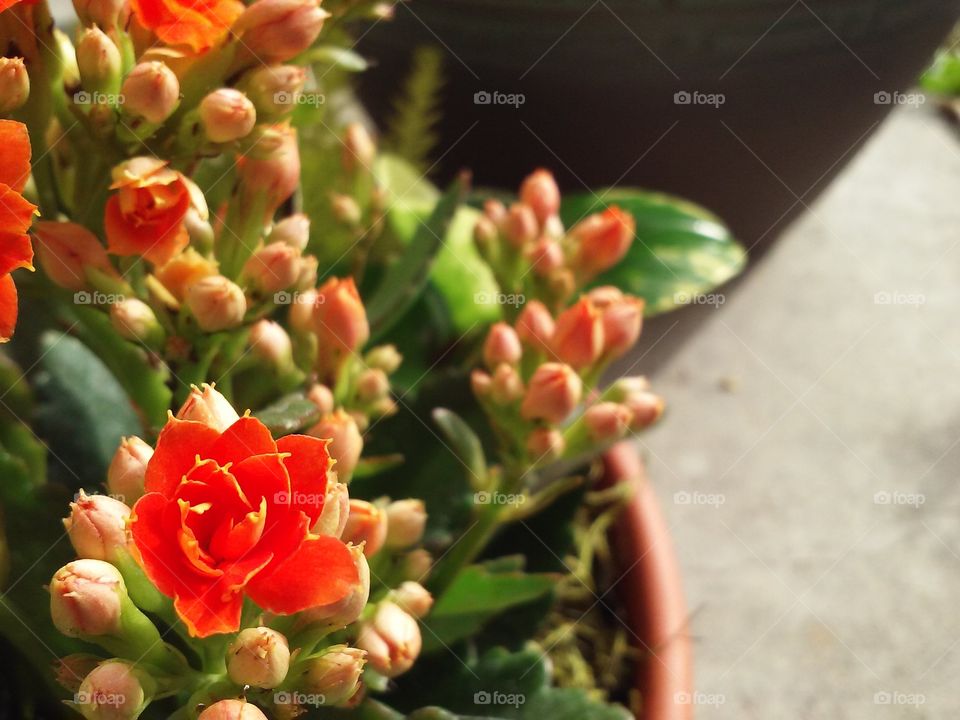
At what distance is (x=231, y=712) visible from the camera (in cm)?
31

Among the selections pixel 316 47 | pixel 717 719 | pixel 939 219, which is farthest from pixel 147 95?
pixel 939 219

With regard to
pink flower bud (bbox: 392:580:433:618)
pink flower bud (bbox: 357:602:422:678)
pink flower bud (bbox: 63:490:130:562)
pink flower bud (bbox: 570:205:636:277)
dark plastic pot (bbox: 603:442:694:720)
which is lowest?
dark plastic pot (bbox: 603:442:694:720)

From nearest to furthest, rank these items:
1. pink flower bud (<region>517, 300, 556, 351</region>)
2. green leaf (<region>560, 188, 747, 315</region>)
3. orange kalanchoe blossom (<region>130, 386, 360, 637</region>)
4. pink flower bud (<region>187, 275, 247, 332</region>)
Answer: orange kalanchoe blossom (<region>130, 386, 360, 637</region>)
pink flower bud (<region>187, 275, 247, 332</region>)
pink flower bud (<region>517, 300, 556, 351</region>)
green leaf (<region>560, 188, 747, 315</region>)

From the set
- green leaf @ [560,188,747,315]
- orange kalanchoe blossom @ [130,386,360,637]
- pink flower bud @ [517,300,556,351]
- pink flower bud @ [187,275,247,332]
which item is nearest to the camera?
orange kalanchoe blossom @ [130,386,360,637]

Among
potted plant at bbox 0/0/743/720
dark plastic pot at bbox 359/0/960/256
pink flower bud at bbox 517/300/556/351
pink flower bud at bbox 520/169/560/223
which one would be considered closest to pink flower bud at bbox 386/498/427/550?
potted plant at bbox 0/0/743/720

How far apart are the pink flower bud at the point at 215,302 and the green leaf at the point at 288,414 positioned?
0.04m

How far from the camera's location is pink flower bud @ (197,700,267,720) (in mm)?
308

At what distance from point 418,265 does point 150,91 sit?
20 cm

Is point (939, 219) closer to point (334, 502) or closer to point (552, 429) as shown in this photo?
point (552, 429)

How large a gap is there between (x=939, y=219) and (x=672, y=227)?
0.71 metres

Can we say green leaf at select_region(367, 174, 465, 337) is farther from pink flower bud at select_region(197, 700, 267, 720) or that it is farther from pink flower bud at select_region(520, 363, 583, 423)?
pink flower bud at select_region(197, 700, 267, 720)

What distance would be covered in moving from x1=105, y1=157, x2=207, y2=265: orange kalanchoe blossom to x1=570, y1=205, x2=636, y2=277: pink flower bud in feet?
0.76

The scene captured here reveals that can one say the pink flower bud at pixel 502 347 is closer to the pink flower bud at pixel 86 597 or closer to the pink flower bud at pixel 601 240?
the pink flower bud at pixel 601 240

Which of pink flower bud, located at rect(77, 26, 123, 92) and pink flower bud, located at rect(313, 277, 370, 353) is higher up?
pink flower bud, located at rect(77, 26, 123, 92)
